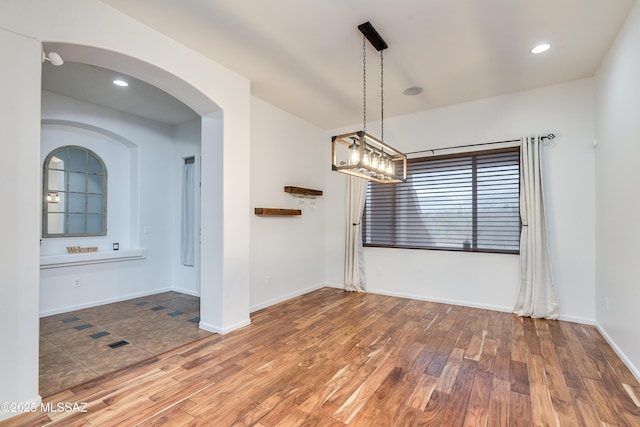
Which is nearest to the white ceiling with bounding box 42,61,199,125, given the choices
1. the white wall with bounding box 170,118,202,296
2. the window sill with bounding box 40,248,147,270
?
the white wall with bounding box 170,118,202,296

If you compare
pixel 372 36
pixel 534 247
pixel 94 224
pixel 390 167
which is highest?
pixel 372 36

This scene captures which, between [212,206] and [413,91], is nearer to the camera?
[212,206]

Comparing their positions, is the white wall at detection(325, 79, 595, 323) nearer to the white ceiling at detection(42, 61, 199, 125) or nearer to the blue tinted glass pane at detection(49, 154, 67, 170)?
the white ceiling at detection(42, 61, 199, 125)

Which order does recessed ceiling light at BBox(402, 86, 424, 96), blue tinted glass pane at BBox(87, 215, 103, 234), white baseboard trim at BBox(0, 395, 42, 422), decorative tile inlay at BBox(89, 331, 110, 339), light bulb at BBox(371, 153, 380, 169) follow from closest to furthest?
white baseboard trim at BBox(0, 395, 42, 422) → light bulb at BBox(371, 153, 380, 169) → decorative tile inlay at BBox(89, 331, 110, 339) → recessed ceiling light at BBox(402, 86, 424, 96) → blue tinted glass pane at BBox(87, 215, 103, 234)

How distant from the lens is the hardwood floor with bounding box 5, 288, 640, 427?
2.01m

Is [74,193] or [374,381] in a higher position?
[74,193]

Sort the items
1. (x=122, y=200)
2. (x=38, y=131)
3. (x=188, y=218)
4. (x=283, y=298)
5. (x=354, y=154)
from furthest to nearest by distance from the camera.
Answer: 1. (x=188, y=218)
2. (x=122, y=200)
3. (x=283, y=298)
4. (x=354, y=154)
5. (x=38, y=131)

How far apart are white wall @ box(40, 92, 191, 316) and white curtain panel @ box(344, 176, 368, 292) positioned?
295cm

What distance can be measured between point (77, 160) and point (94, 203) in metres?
0.70

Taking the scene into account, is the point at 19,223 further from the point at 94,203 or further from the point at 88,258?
the point at 94,203

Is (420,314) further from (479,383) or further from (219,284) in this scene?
(219,284)

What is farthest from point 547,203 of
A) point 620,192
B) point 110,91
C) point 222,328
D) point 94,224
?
point 94,224

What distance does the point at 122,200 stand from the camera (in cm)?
→ 512

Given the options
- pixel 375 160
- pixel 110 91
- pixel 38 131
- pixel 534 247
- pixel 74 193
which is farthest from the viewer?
Answer: pixel 74 193
